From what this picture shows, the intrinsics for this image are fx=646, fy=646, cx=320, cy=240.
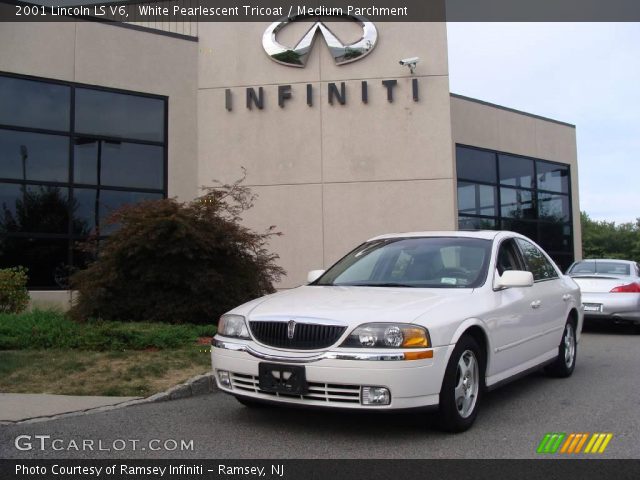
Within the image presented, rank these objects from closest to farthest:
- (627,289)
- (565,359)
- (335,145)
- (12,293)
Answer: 1. (565,359)
2. (12,293)
3. (627,289)
4. (335,145)

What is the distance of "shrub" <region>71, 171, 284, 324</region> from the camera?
8.88 meters

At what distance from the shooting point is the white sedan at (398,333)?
436 cm

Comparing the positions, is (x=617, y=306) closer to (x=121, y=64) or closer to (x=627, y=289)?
(x=627, y=289)

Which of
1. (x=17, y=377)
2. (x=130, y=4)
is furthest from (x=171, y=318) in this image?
(x=130, y=4)

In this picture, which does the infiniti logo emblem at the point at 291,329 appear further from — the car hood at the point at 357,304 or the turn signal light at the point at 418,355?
the turn signal light at the point at 418,355

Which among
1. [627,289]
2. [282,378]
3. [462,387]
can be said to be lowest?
[462,387]

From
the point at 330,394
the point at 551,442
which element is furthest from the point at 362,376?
the point at 551,442

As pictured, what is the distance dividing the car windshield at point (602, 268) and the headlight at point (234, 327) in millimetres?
8816

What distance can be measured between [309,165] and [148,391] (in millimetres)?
9111

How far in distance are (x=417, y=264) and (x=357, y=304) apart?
4.08ft

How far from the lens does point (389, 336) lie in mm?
4387

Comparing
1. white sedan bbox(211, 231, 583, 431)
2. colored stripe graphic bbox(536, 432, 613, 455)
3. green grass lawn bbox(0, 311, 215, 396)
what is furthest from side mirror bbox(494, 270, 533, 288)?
green grass lawn bbox(0, 311, 215, 396)

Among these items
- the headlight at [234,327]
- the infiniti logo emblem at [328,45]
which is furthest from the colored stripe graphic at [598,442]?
the infiniti logo emblem at [328,45]

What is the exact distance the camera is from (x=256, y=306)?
509 centimetres
